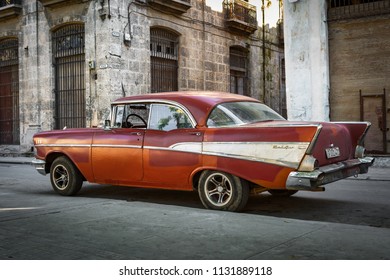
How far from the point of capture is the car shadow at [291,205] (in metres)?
5.55

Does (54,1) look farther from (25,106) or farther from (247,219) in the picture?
(247,219)

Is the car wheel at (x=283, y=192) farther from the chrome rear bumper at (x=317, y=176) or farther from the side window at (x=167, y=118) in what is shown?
the side window at (x=167, y=118)

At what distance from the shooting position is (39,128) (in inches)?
698

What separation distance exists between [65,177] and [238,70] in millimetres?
14701

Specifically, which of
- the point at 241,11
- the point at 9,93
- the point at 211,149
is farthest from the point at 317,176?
the point at 9,93

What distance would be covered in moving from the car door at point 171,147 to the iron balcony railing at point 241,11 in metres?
14.2

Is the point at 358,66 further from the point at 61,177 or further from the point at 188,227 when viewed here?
the point at 188,227

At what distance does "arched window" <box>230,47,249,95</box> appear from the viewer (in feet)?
69.1

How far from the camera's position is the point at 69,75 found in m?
17.0

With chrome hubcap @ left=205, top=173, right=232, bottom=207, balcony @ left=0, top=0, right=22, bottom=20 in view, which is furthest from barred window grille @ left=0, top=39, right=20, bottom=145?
chrome hubcap @ left=205, top=173, right=232, bottom=207

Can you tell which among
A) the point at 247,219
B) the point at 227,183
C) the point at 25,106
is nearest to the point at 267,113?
the point at 227,183

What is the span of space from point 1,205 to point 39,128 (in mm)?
11512

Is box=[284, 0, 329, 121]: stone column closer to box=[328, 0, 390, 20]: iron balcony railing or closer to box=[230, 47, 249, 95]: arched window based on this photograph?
box=[328, 0, 390, 20]: iron balcony railing
